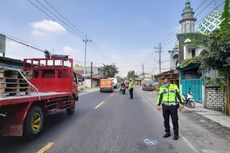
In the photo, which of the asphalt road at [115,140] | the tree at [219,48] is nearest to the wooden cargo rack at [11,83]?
the asphalt road at [115,140]

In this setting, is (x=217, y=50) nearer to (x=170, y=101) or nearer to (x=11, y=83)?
(x=170, y=101)

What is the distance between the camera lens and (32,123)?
6.33 metres

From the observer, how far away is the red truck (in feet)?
18.7

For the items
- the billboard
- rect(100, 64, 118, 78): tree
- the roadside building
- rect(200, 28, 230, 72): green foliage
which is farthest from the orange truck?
rect(100, 64, 118, 78): tree

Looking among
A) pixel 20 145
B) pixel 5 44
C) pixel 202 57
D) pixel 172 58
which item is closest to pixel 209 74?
pixel 202 57

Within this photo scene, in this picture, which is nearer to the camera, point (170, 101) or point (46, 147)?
point (46, 147)

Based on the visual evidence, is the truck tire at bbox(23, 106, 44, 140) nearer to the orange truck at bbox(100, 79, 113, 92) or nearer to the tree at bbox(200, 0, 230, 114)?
the tree at bbox(200, 0, 230, 114)

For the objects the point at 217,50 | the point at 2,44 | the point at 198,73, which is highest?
the point at 2,44

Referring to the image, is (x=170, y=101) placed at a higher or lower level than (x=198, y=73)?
lower

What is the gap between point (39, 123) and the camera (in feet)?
22.2

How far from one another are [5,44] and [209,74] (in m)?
21.4

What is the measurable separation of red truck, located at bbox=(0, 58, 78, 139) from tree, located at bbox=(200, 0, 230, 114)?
6.84 metres

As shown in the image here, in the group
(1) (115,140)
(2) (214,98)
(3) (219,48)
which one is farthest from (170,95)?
(2) (214,98)

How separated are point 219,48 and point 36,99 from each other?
8.29 meters
